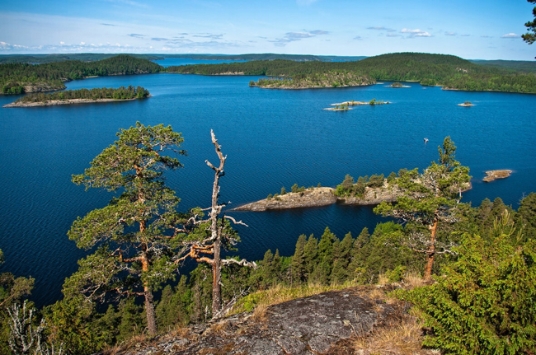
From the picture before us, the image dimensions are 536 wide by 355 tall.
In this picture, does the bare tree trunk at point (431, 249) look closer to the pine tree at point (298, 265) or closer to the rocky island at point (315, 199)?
the pine tree at point (298, 265)

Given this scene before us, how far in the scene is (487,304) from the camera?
4598 millimetres

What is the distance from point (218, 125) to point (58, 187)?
4727 centimetres

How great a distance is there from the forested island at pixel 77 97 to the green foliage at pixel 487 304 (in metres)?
144

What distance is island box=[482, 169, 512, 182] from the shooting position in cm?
5870

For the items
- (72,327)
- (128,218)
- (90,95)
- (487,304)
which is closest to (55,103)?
(90,95)

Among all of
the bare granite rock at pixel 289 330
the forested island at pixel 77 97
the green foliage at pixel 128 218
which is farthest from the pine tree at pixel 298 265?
the forested island at pixel 77 97

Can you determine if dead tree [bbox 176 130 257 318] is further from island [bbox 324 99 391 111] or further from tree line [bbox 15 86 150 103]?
tree line [bbox 15 86 150 103]

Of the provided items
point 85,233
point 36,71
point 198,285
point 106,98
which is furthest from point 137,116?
point 36,71

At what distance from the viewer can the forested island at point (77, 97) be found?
12444 centimetres

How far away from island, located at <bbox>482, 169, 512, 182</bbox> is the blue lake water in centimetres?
123

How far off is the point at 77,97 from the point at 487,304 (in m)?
151

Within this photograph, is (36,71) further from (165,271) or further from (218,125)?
(165,271)

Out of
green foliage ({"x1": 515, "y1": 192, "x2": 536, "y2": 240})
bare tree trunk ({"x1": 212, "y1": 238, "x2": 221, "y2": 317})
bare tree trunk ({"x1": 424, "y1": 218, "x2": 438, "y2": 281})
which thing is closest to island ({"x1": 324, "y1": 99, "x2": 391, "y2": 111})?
green foliage ({"x1": 515, "y1": 192, "x2": 536, "y2": 240})

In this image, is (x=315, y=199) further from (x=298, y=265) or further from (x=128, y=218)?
(x=128, y=218)
